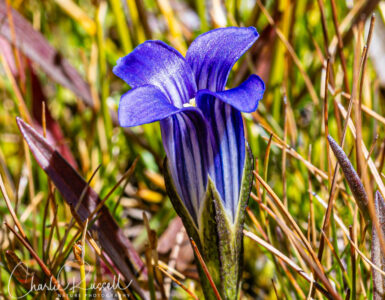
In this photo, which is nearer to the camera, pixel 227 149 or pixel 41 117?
pixel 227 149

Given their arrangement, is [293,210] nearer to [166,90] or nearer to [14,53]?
[166,90]

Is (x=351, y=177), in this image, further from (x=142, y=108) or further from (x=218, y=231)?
(x=142, y=108)

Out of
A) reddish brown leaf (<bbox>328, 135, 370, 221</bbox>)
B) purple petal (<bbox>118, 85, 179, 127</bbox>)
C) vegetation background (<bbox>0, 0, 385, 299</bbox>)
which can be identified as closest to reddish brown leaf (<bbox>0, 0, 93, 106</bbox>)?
vegetation background (<bbox>0, 0, 385, 299</bbox>)

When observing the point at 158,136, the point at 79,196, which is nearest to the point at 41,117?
the point at 158,136

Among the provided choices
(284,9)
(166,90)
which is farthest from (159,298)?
Result: (284,9)

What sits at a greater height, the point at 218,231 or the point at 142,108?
the point at 142,108

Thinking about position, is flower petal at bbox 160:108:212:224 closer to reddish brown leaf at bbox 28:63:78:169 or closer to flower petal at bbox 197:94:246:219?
flower petal at bbox 197:94:246:219
